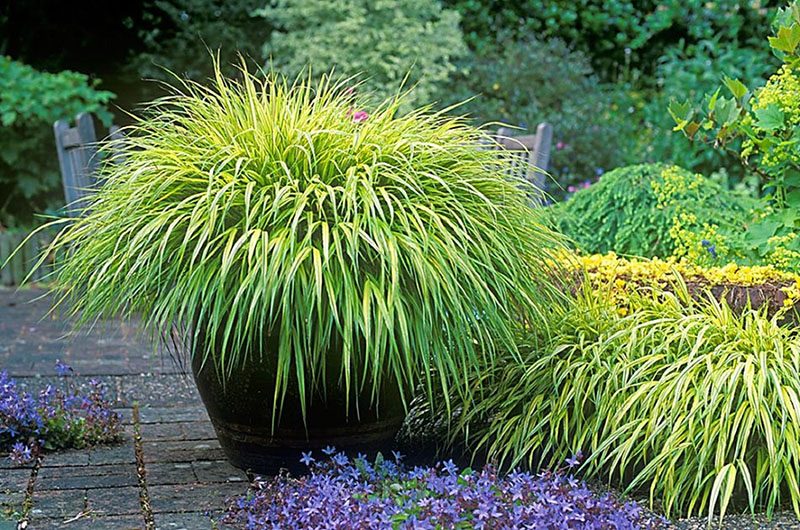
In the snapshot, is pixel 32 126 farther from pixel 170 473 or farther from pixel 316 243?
pixel 316 243

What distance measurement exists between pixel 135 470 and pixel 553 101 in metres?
4.91

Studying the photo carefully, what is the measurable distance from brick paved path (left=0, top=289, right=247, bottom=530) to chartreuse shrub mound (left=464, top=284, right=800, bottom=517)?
76 centimetres

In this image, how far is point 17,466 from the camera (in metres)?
2.55

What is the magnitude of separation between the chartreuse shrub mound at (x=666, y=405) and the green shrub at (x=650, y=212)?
40.3 inches

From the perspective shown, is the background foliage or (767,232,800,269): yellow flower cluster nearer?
(767,232,800,269): yellow flower cluster

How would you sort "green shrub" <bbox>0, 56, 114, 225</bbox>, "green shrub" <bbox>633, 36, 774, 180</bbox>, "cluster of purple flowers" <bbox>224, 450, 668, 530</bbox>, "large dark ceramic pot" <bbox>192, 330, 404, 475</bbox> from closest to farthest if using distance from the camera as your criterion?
1. "cluster of purple flowers" <bbox>224, 450, 668, 530</bbox>
2. "large dark ceramic pot" <bbox>192, 330, 404, 475</bbox>
3. "green shrub" <bbox>0, 56, 114, 225</bbox>
4. "green shrub" <bbox>633, 36, 774, 180</bbox>

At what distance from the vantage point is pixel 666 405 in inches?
90.0

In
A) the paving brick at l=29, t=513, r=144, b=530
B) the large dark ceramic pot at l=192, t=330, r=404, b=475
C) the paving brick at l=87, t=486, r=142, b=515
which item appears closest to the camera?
the paving brick at l=29, t=513, r=144, b=530

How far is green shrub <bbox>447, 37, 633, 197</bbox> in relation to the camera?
257 inches

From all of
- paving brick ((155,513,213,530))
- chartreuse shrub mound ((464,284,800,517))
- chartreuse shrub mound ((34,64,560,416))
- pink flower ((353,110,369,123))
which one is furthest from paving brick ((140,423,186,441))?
pink flower ((353,110,369,123))

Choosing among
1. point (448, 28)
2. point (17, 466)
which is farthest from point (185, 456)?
point (448, 28)

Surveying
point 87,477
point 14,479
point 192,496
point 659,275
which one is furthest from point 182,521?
point 659,275

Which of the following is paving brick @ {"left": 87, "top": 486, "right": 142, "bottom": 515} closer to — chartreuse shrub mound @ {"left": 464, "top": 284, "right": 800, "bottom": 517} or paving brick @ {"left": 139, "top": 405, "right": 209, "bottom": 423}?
paving brick @ {"left": 139, "top": 405, "right": 209, "bottom": 423}

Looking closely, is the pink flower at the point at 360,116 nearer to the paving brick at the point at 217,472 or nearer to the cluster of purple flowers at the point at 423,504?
the cluster of purple flowers at the point at 423,504
